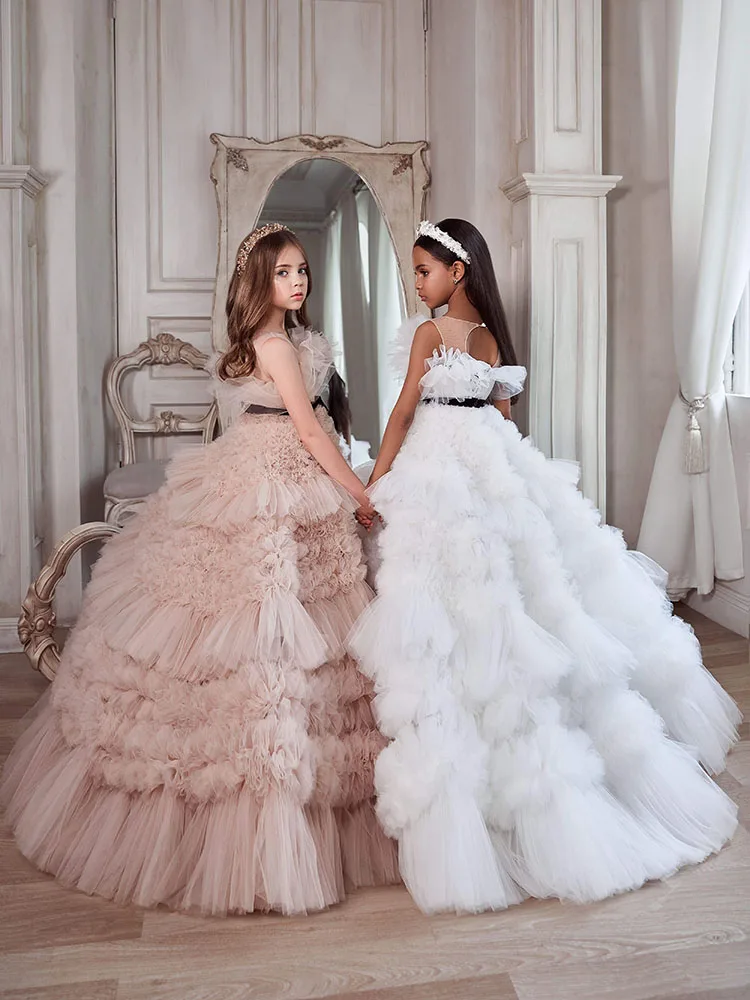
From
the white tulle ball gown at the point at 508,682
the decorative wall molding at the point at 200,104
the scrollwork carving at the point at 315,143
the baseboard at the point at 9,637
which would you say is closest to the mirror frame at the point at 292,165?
the scrollwork carving at the point at 315,143

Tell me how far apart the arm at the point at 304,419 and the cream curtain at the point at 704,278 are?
2.27 m

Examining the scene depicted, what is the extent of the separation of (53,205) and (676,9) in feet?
9.34

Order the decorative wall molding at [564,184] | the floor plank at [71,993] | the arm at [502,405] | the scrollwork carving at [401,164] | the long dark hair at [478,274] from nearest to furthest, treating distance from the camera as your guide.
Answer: the floor plank at [71,993]
the long dark hair at [478,274]
the arm at [502,405]
the decorative wall molding at [564,184]
the scrollwork carving at [401,164]

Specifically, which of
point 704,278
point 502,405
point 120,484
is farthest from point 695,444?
point 120,484

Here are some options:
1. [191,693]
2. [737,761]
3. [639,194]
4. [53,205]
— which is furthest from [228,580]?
[639,194]

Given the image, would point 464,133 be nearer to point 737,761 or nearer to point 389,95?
point 389,95

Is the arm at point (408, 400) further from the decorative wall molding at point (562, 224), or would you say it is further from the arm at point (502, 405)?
the decorative wall molding at point (562, 224)

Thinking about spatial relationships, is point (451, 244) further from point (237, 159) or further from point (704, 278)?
point (237, 159)

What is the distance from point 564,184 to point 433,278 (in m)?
1.49

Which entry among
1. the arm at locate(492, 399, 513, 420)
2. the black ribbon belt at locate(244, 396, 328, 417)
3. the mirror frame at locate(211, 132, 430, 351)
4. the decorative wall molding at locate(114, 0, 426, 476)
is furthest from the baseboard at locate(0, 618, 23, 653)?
the arm at locate(492, 399, 513, 420)

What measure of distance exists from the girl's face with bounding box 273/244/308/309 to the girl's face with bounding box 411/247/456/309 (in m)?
0.41

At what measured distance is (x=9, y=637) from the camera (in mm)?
4410

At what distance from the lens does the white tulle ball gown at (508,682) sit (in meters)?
2.33

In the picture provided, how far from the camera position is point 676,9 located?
14.3ft
